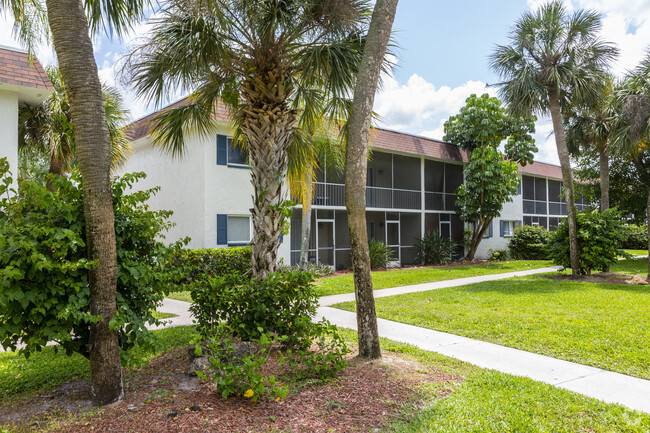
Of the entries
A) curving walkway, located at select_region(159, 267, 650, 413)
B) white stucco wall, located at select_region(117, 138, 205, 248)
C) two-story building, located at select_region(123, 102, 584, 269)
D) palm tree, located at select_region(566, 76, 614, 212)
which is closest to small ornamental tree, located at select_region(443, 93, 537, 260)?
two-story building, located at select_region(123, 102, 584, 269)

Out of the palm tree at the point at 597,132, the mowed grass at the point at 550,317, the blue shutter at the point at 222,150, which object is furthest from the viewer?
the palm tree at the point at 597,132

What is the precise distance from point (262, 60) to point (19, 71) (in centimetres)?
637

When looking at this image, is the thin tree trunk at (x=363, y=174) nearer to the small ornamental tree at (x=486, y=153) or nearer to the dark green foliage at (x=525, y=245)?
the small ornamental tree at (x=486, y=153)

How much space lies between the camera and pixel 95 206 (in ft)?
12.2

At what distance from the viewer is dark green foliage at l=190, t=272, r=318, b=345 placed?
16.1 feet

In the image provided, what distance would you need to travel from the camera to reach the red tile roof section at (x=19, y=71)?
9180 millimetres

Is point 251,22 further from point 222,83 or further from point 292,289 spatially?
point 292,289

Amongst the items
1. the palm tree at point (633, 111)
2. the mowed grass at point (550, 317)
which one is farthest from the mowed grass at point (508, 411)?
the palm tree at point (633, 111)

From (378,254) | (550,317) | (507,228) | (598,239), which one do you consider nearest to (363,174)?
(550,317)

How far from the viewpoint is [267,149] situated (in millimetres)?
6809

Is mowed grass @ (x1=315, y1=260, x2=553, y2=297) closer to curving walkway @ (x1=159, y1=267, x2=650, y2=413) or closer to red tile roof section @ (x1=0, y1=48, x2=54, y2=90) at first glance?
curving walkway @ (x1=159, y1=267, x2=650, y2=413)

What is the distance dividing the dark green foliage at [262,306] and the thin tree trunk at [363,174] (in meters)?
0.62

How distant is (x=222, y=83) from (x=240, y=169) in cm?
792

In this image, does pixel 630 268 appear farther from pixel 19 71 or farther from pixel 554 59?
pixel 19 71
